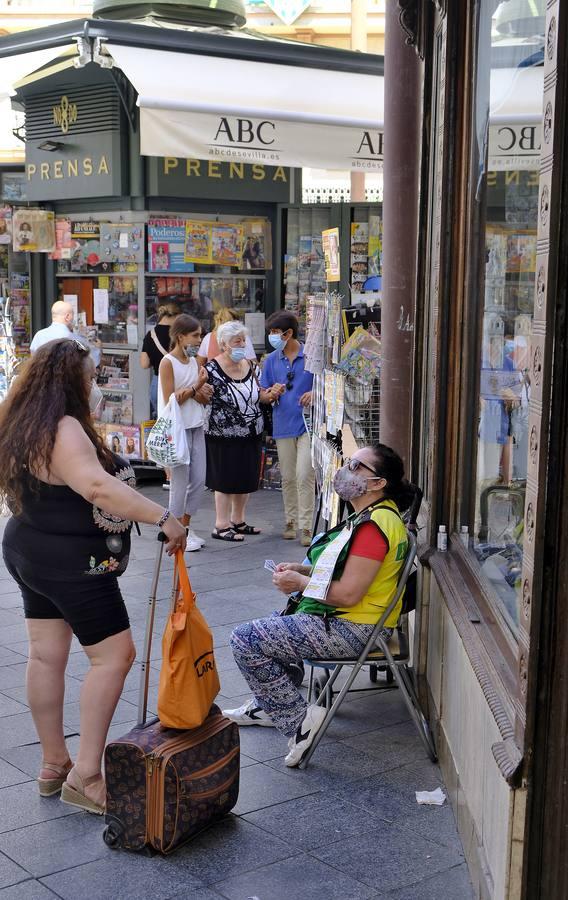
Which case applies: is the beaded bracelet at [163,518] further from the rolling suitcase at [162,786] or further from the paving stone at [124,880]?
the paving stone at [124,880]

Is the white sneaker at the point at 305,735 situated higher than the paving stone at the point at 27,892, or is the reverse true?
the white sneaker at the point at 305,735

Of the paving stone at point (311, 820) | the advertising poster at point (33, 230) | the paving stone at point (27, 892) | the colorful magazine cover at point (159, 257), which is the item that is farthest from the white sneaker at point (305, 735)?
the advertising poster at point (33, 230)

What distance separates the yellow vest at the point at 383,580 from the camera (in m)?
4.45

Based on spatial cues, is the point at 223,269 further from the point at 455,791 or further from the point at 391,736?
the point at 455,791

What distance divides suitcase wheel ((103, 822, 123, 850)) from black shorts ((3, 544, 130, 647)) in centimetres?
63

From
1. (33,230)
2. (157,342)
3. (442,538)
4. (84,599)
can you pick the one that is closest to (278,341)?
(157,342)

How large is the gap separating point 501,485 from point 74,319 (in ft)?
24.9

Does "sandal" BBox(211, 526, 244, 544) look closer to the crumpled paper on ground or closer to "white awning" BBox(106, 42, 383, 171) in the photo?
"white awning" BBox(106, 42, 383, 171)

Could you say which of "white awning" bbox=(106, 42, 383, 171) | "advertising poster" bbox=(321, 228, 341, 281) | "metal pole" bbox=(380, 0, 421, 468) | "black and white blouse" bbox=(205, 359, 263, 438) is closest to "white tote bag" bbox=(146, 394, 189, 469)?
"black and white blouse" bbox=(205, 359, 263, 438)

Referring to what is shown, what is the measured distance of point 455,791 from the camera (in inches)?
157

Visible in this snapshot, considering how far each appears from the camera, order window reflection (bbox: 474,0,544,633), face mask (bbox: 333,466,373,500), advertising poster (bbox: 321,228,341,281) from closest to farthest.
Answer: window reflection (bbox: 474,0,544,633) → face mask (bbox: 333,466,373,500) → advertising poster (bbox: 321,228,341,281)

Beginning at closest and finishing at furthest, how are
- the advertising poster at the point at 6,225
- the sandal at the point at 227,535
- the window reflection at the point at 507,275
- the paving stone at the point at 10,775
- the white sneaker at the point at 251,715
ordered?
1. the window reflection at the point at 507,275
2. the paving stone at the point at 10,775
3. the white sneaker at the point at 251,715
4. the sandal at the point at 227,535
5. the advertising poster at the point at 6,225

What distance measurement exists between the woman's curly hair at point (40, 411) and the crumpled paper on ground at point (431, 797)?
167 centimetres

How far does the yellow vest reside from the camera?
445 cm
